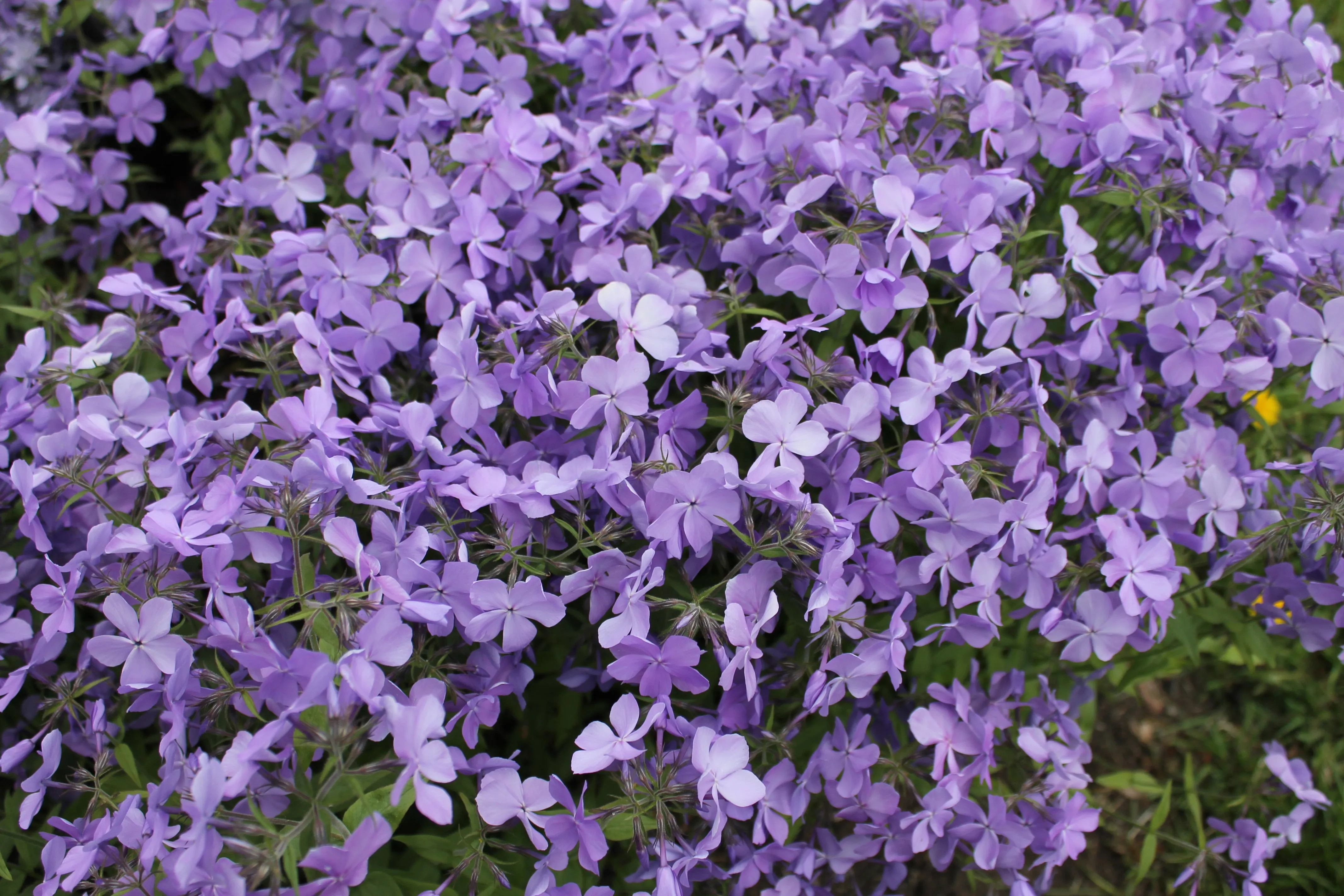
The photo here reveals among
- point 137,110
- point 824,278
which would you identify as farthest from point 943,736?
point 137,110

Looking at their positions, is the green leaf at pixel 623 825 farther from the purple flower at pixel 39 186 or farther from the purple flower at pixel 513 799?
the purple flower at pixel 39 186

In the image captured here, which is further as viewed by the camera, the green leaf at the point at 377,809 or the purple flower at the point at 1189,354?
the purple flower at the point at 1189,354

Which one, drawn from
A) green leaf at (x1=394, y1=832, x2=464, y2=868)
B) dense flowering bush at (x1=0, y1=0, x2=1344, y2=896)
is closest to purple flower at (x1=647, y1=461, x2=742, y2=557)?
dense flowering bush at (x1=0, y1=0, x2=1344, y2=896)

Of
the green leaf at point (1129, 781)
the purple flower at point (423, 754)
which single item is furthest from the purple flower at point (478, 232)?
the green leaf at point (1129, 781)

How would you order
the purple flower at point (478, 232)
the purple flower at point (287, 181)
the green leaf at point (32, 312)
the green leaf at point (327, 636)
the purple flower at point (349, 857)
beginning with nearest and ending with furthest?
the purple flower at point (349, 857) → the green leaf at point (327, 636) → the purple flower at point (478, 232) → the green leaf at point (32, 312) → the purple flower at point (287, 181)

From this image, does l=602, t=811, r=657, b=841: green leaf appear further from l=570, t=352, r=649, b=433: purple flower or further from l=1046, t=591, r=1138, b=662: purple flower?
l=1046, t=591, r=1138, b=662: purple flower

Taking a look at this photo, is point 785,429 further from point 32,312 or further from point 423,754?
point 32,312
